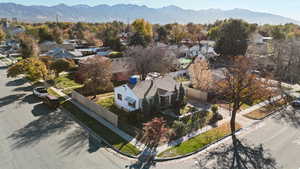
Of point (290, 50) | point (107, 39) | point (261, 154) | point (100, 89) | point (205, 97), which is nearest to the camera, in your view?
point (261, 154)

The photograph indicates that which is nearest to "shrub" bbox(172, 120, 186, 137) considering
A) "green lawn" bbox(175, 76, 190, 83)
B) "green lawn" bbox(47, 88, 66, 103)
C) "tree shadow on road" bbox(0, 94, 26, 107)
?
"green lawn" bbox(47, 88, 66, 103)

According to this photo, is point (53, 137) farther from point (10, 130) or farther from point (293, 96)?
point (293, 96)

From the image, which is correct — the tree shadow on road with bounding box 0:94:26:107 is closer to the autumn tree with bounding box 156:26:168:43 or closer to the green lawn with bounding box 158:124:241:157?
the green lawn with bounding box 158:124:241:157

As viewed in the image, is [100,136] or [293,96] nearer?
[100,136]

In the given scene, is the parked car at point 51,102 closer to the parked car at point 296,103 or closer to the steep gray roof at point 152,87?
the steep gray roof at point 152,87

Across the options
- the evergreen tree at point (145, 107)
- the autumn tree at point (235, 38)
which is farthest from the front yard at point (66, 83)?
the autumn tree at point (235, 38)

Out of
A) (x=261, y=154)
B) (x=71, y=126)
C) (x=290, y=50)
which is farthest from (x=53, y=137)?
(x=290, y=50)

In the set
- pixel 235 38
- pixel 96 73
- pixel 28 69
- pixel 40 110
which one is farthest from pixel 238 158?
pixel 235 38
